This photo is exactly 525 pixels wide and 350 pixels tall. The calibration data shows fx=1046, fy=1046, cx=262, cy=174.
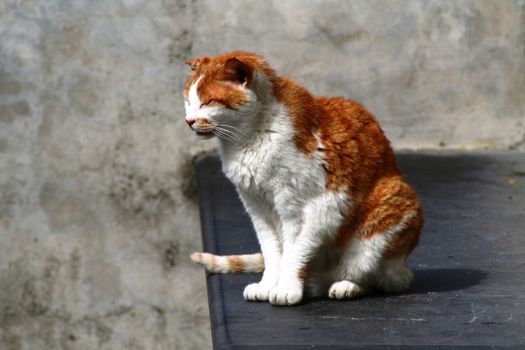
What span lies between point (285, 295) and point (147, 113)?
7.25 ft

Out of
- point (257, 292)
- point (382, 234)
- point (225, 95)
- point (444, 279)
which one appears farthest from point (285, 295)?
point (444, 279)

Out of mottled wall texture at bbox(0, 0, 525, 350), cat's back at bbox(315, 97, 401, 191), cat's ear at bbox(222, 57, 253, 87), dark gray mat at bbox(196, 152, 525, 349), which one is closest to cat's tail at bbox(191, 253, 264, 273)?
dark gray mat at bbox(196, 152, 525, 349)

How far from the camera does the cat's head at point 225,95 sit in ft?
8.81

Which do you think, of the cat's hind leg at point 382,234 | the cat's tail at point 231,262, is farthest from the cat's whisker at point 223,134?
the cat's tail at point 231,262

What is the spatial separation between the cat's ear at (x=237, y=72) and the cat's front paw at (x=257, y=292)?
573 millimetres

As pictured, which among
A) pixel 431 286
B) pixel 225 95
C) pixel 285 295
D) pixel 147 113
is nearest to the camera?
pixel 225 95

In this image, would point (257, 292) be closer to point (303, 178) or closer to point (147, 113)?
point (303, 178)

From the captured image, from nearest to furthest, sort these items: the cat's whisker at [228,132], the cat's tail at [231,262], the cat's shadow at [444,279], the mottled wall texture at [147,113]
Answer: the cat's whisker at [228,132] → the cat's shadow at [444,279] → the cat's tail at [231,262] → the mottled wall texture at [147,113]

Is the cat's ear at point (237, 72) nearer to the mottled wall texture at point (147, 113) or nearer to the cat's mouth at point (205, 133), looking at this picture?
the cat's mouth at point (205, 133)

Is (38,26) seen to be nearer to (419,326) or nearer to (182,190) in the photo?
(182,190)

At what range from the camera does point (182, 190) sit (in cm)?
489

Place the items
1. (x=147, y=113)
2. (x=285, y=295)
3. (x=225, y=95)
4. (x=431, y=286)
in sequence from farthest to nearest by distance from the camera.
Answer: (x=147, y=113), (x=431, y=286), (x=285, y=295), (x=225, y=95)

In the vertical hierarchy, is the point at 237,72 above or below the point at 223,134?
above

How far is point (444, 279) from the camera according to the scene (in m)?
3.23
